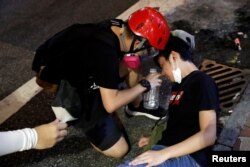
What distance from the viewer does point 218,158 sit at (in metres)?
3.08

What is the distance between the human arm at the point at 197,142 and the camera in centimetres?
283

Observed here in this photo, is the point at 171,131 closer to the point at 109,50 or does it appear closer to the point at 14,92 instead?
the point at 109,50

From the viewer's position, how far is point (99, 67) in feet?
10.7

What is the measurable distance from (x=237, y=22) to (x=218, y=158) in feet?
10.2

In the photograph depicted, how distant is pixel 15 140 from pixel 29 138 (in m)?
0.10

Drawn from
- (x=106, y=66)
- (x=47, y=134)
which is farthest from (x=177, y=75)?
(x=47, y=134)

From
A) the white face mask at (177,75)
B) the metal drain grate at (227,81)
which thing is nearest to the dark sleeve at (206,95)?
the white face mask at (177,75)

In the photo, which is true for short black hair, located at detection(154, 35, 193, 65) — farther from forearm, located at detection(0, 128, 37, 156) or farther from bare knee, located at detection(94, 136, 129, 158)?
forearm, located at detection(0, 128, 37, 156)

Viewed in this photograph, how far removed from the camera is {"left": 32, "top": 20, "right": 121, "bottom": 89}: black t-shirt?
3.27 metres

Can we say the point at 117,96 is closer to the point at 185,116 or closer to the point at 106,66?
the point at 106,66

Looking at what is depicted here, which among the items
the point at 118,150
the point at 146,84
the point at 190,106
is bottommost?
the point at 118,150

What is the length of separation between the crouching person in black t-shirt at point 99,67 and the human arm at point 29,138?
0.64m

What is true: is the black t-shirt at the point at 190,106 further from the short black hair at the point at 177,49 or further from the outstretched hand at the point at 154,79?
the outstretched hand at the point at 154,79

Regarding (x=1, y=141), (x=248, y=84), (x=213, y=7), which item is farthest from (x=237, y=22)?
(x=1, y=141)
